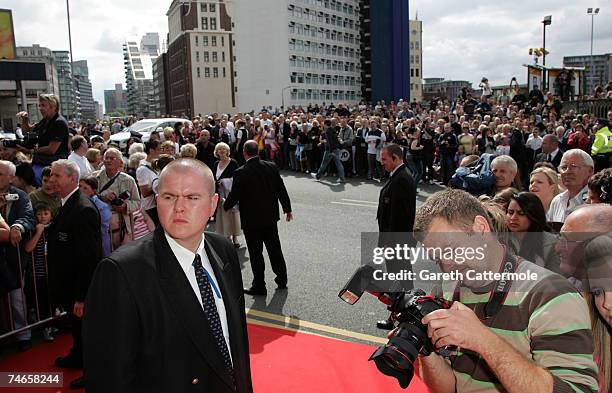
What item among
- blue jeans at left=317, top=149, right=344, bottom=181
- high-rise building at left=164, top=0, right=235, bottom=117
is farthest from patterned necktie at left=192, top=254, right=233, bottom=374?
high-rise building at left=164, top=0, right=235, bottom=117

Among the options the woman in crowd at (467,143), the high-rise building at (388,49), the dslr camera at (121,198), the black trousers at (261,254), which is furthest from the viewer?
the high-rise building at (388,49)

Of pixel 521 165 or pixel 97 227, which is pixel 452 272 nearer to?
pixel 97 227

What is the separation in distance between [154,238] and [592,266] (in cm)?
199

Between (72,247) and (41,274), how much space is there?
63.7 inches

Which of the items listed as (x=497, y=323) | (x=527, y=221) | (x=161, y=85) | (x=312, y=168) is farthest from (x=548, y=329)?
(x=161, y=85)

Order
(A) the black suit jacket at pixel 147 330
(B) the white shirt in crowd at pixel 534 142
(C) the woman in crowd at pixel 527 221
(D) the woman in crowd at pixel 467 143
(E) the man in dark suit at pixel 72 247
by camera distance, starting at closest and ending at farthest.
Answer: (A) the black suit jacket at pixel 147 330 → (C) the woman in crowd at pixel 527 221 → (E) the man in dark suit at pixel 72 247 → (D) the woman in crowd at pixel 467 143 → (B) the white shirt in crowd at pixel 534 142

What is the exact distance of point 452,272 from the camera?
2.06 meters

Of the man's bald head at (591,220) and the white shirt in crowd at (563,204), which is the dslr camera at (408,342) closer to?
the man's bald head at (591,220)

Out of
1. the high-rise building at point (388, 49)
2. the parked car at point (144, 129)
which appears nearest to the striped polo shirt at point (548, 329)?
the parked car at point (144, 129)

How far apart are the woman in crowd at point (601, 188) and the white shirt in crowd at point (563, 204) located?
1.78ft

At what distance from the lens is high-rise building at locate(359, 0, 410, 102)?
94.0 metres

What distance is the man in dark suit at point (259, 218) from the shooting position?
7062mm

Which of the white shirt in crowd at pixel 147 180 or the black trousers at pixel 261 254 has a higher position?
the white shirt in crowd at pixel 147 180

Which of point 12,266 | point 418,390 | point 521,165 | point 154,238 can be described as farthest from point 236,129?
point 154,238
